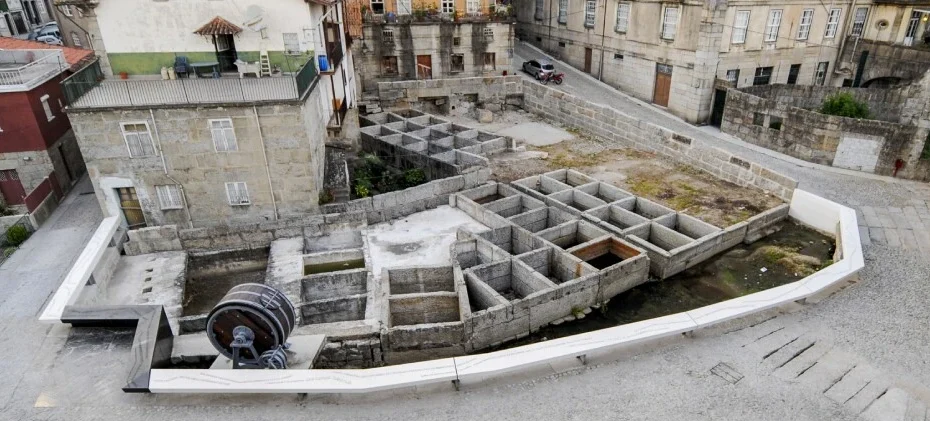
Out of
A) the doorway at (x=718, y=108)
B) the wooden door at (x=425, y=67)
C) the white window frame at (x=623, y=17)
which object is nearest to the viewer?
the doorway at (x=718, y=108)

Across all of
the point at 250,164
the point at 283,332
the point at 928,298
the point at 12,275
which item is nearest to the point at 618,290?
the point at 928,298

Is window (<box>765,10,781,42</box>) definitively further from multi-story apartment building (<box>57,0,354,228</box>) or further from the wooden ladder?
the wooden ladder

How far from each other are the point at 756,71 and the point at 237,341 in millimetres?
34089

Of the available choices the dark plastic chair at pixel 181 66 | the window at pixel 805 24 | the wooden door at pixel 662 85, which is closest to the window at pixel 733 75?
the wooden door at pixel 662 85

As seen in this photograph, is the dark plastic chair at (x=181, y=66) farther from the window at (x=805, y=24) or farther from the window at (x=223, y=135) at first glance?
the window at (x=805, y=24)

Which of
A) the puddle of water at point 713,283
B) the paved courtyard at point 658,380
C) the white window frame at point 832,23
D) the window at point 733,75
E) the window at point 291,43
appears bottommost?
the puddle of water at point 713,283

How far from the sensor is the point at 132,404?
11.4 metres

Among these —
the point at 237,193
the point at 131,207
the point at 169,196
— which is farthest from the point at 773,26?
the point at 131,207

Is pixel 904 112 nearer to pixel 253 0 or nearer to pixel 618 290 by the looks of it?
pixel 618 290

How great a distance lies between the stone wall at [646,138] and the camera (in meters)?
24.2

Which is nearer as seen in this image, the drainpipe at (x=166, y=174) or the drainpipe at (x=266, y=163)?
the drainpipe at (x=166, y=174)

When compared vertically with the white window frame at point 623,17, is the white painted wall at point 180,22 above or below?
above

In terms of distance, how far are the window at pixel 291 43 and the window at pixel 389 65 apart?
47.7 feet

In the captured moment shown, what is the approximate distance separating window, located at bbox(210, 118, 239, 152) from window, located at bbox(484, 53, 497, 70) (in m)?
22.6
